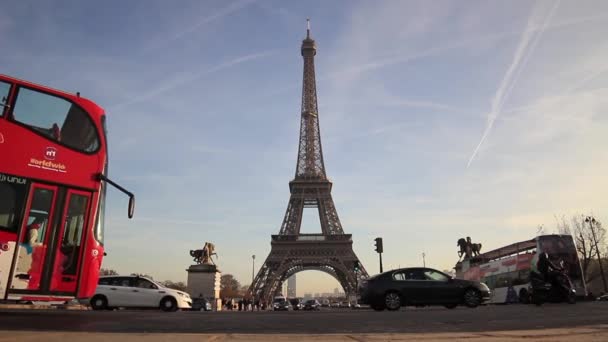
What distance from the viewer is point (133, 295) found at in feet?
56.3

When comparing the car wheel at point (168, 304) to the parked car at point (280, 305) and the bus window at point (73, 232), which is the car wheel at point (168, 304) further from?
the parked car at point (280, 305)

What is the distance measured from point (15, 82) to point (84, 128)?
1.64m

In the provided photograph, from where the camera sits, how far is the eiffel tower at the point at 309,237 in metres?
62.0

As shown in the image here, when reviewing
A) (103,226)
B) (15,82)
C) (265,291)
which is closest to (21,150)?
(15,82)

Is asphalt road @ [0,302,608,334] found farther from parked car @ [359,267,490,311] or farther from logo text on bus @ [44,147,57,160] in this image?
parked car @ [359,267,490,311]

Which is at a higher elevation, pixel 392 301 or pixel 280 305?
pixel 280 305

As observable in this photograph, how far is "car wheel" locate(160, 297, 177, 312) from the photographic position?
17.3 meters

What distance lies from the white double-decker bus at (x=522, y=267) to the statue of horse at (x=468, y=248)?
761 centimetres

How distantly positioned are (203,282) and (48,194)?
97.1ft

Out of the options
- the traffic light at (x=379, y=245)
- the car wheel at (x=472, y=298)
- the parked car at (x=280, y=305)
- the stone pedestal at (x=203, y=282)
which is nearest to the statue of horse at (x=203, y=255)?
the stone pedestal at (x=203, y=282)

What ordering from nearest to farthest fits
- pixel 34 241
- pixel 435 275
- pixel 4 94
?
pixel 34 241, pixel 4 94, pixel 435 275

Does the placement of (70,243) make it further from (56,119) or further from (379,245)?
(379,245)

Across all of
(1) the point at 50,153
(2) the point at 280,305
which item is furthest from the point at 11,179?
(2) the point at 280,305

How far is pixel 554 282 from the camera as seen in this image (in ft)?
57.2
